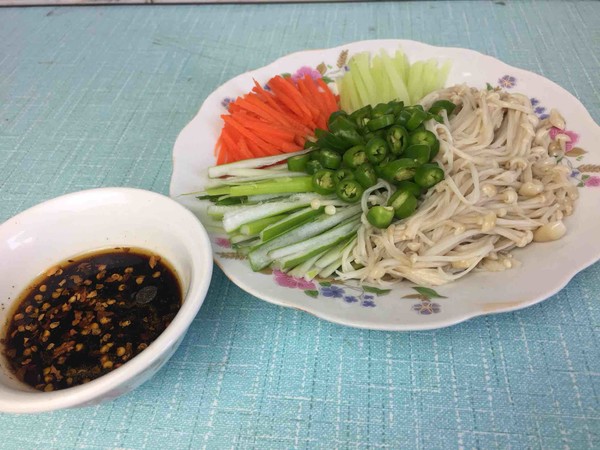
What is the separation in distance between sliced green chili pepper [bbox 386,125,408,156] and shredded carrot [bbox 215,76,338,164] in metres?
0.40

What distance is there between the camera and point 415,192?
1637 mm

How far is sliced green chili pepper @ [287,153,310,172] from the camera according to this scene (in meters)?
1.76

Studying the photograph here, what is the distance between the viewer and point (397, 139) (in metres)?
1.66

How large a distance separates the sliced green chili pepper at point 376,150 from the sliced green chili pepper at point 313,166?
0.18 m

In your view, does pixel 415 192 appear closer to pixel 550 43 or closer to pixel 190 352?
pixel 190 352

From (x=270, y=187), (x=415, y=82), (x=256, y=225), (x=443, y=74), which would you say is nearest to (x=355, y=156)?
(x=270, y=187)

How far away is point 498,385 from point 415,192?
25.8 inches

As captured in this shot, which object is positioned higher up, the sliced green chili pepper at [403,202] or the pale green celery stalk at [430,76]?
the pale green celery stalk at [430,76]

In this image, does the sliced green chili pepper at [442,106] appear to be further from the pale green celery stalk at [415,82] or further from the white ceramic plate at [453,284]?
the white ceramic plate at [453,284]

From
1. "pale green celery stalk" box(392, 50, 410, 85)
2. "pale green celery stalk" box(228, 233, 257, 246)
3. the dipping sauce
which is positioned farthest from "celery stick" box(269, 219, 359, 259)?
"pale green celery stalk" box(392, 50, 410, 85)

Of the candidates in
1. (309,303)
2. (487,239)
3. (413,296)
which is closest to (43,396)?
(309,303)

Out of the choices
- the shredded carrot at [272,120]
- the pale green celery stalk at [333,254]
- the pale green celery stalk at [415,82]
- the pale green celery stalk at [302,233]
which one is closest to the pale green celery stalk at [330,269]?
the pale green celery stalk at [333,254]

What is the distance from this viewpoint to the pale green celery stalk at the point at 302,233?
1562 millimetres

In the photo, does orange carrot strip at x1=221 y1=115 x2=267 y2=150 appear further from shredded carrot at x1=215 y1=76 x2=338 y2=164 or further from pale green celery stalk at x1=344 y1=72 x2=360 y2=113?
pale green celery stalk at x1=344 y1=72 x2=360 y2=113
